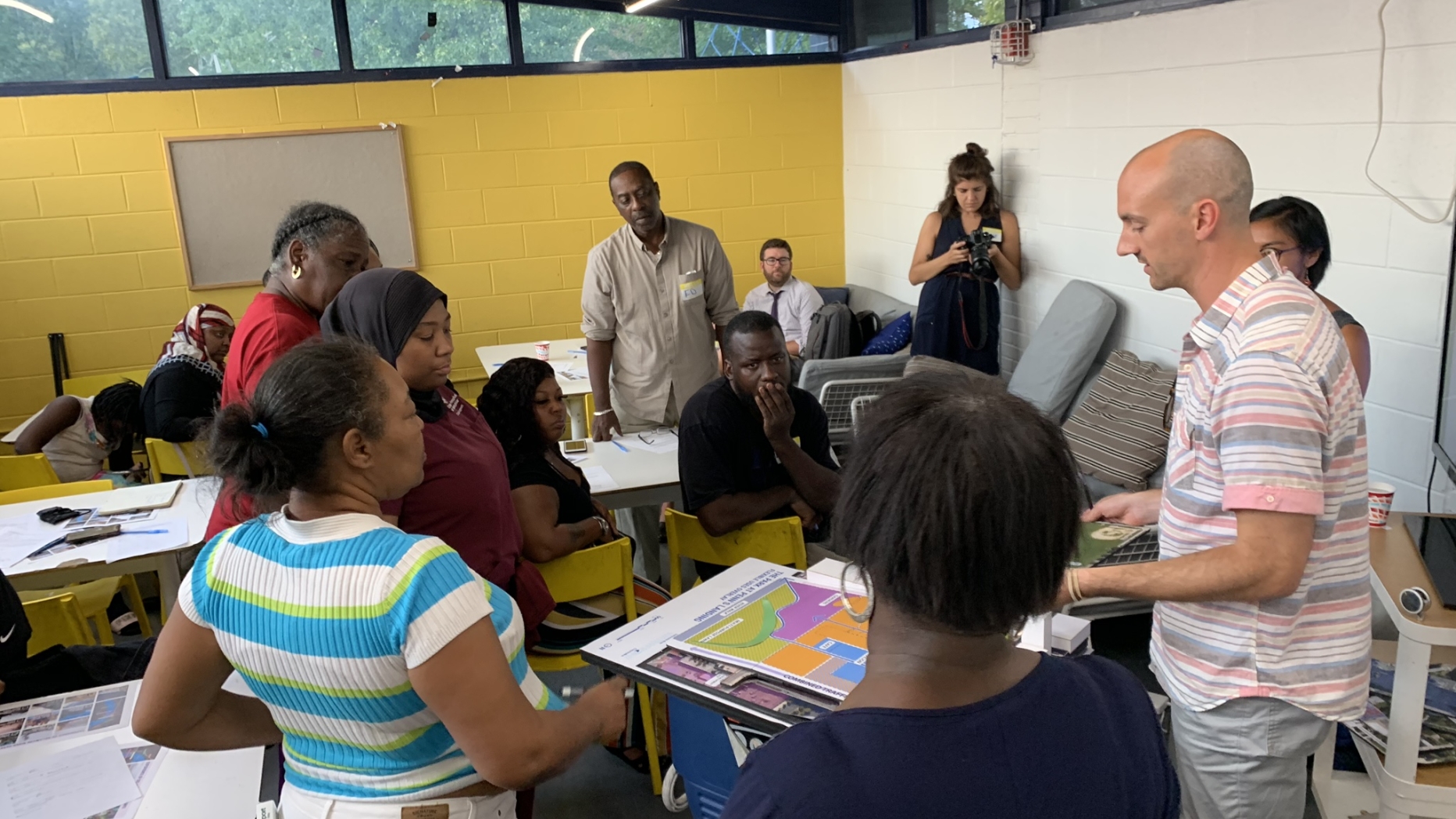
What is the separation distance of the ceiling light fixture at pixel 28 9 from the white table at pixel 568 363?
9.44ft

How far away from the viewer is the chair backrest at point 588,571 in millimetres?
2541

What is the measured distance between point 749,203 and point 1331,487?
5.38 m

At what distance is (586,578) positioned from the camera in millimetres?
2582

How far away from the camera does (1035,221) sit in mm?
4637

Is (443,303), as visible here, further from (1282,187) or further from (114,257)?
(114,257)

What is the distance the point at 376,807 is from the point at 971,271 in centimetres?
389

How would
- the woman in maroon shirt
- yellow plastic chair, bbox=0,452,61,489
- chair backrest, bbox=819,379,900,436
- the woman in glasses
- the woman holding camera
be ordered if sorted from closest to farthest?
the woman in maroon shirt → the woman in glasses → yellow plastic chair, bbox=0,452,61,489 → the woman holding camera → chair backrest, bbox=819,379,900,436

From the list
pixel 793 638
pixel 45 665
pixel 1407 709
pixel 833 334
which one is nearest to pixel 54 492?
pixel 45 665

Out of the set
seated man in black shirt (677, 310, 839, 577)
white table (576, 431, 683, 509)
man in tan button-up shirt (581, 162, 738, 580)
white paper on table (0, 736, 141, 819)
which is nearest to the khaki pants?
man in tan button-up shirt (581, 162, 738, 580)

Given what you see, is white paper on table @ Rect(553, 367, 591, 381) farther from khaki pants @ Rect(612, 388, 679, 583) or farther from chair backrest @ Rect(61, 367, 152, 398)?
chair backrest @ Rect(61, 367, 152, 398)

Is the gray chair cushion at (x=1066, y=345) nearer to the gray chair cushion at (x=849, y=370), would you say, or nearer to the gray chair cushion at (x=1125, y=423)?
the gray chair cushion at (x=1125, y=423)

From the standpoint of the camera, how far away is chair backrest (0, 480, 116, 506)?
3.33 m

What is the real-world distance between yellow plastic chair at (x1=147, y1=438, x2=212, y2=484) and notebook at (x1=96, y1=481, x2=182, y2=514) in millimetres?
335

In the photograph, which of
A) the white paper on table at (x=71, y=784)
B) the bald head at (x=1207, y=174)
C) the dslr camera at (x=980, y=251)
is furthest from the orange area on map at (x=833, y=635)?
the dslr camera at (x=980, y=251)
